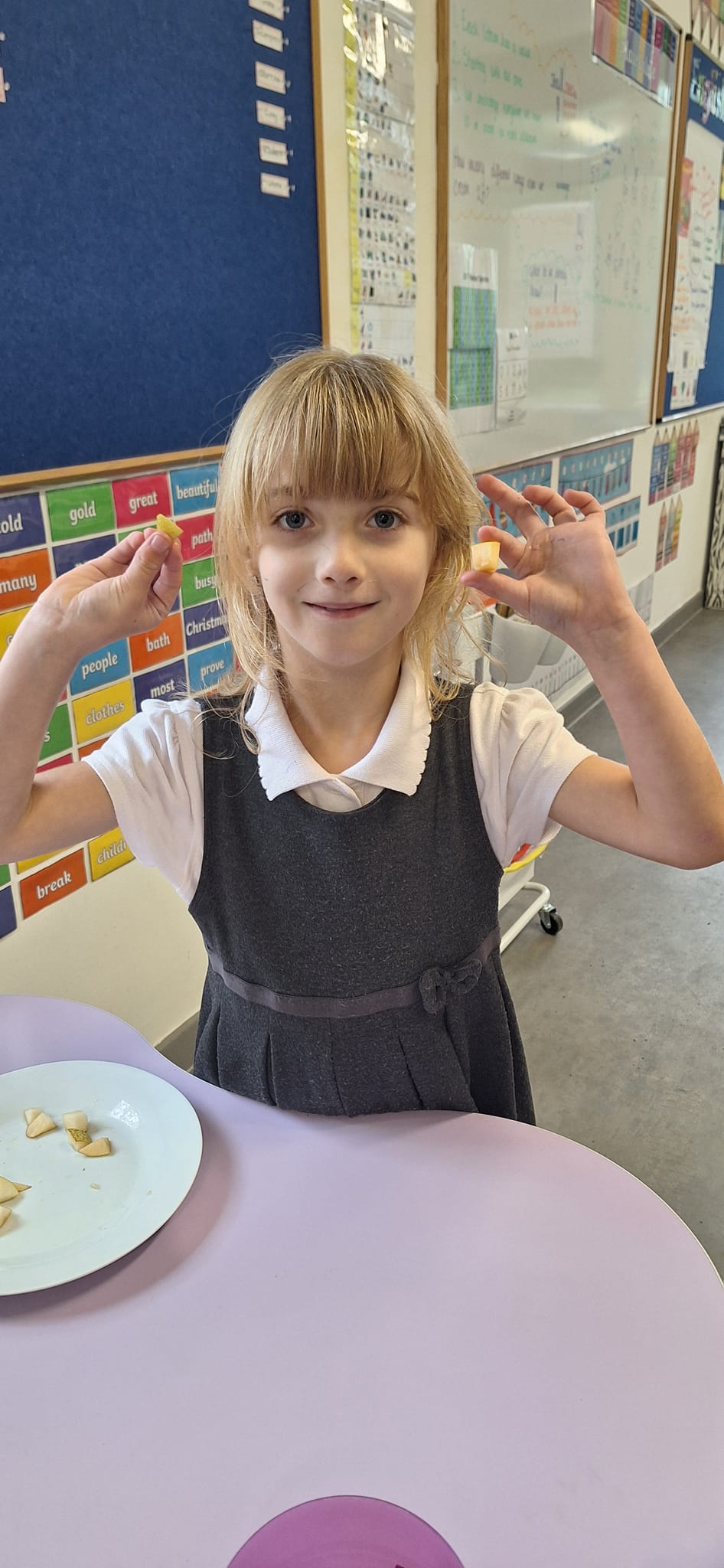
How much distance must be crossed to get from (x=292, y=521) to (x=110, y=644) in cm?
61

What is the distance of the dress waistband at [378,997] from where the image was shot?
0.96 metres

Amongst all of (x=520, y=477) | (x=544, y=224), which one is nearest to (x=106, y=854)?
(x=520, y=477)

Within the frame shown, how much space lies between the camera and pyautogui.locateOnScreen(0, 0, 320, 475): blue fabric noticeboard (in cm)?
131

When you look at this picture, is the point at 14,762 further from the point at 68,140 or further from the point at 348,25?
the point at 348,25

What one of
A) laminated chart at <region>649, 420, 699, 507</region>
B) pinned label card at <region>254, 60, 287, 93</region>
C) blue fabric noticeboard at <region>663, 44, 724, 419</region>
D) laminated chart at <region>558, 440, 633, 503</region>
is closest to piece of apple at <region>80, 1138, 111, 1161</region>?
pinned label card at <region>254, 60, 287, 93</region>

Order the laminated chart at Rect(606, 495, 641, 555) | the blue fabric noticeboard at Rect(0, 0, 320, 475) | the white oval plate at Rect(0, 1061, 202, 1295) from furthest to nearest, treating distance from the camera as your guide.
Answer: the laminated chart at Rect(606, 495, 641, 555) < the blue fabric noticeboard at Rect(0, 0, 320, 475) < the white oval plate at Rect(0, 1061, 202, 1295)

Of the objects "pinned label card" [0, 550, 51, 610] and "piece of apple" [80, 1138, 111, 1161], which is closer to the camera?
"piece of apple" [80, 1138, 111, 1161]

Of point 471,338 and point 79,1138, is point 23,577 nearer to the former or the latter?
point 79,1138

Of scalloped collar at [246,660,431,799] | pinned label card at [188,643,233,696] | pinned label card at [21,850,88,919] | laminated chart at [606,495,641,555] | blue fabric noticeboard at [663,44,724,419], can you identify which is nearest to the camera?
scalloped collar at [246,660,431,799]

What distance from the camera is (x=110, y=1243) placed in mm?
737

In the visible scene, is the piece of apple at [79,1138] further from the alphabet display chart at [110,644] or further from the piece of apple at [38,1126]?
the alphabet display chart at [110,644]

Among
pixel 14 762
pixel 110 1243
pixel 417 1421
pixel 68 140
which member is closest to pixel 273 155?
pixel 68 140

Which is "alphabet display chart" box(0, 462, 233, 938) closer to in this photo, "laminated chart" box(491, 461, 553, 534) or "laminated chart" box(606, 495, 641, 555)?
"laminated chart" box(491, 461, 553, 534)

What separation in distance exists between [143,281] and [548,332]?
1862 millimetres
